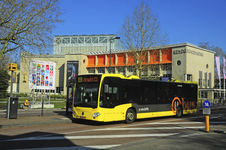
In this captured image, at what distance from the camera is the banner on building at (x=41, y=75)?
23.9m

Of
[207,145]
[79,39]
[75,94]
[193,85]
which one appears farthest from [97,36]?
[207,145]

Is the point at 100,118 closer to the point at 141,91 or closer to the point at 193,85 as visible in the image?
the point at 141,91

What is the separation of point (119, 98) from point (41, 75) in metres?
13.4

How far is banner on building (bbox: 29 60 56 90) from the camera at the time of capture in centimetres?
2386

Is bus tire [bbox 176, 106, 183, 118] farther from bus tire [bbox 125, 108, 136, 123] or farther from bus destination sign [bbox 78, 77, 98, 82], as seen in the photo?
bus destination sign [bbox 78, 77, 98, 82]

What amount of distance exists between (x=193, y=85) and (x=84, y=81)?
11561 millimetres

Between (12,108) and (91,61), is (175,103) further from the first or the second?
(91,61)

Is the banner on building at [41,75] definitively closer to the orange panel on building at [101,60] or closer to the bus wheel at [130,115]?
the bus wheel at [130,115]

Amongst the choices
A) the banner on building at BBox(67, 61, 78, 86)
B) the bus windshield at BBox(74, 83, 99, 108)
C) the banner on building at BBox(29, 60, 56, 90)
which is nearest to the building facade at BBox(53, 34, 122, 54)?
the banner on building at BBox(67, 61, 78, 86)

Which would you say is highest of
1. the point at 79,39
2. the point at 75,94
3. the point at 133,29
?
the point at 79,39

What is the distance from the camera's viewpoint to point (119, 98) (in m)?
13.8

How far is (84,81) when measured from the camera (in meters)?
13.8

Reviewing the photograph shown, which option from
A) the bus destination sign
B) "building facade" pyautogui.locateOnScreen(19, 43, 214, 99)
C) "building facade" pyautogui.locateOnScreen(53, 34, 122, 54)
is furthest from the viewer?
"building facade" pyautogui.locateOnScreen(53, 34, 122, 54)

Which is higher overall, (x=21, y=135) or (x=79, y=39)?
(x=79, y=39)
